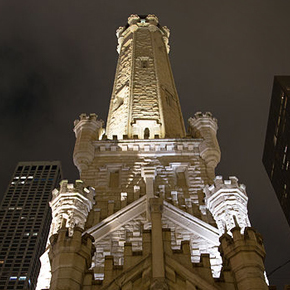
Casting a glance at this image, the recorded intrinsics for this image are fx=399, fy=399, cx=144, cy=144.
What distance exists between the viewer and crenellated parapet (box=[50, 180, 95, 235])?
1873 centimetres

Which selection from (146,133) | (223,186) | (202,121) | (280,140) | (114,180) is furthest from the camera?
(280,140)

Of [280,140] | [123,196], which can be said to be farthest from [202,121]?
[280,140]

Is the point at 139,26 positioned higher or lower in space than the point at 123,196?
higher

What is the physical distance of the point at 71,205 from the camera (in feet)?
62.6

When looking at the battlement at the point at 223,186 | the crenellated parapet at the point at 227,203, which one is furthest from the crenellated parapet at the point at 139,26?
the crenellated parapet at the point at 227,203

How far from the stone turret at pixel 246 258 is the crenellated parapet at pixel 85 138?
41.3 ft

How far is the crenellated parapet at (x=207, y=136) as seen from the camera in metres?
24.1

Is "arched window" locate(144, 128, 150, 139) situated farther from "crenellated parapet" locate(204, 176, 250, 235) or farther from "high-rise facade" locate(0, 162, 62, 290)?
"high-rise facade" locate(0, 162, 62, 290)

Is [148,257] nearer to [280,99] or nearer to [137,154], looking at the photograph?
[137,154]

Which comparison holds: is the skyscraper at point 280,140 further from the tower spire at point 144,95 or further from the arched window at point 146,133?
the arched window at point 146,133

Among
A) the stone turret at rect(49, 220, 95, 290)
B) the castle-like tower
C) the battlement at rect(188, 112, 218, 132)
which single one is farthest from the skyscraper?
the stone turret at rect(49, 220, 95, 290)

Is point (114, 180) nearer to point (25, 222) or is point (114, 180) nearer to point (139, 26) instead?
point (139, 26)

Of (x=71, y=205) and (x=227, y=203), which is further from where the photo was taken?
(x=227, y=203)

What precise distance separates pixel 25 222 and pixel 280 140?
183 ft
